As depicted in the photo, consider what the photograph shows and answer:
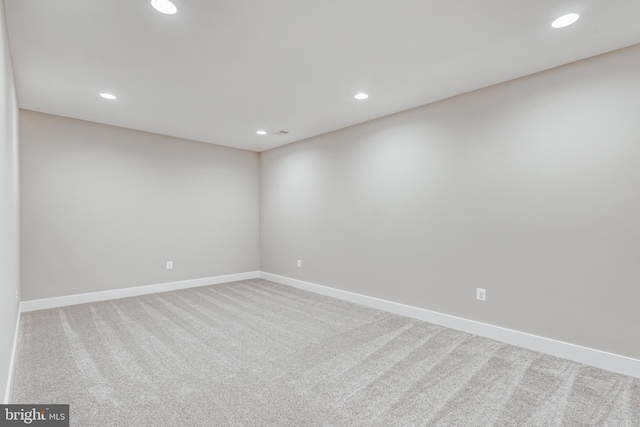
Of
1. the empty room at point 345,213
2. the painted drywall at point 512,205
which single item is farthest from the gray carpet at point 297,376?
the painted drywall at point 512,205

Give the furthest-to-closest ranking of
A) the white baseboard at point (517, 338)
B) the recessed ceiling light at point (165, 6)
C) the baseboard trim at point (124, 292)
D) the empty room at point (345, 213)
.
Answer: the baseboard trim at point (124, 292)
the white baseboard at point (517, 338)
the empty room at point (345, 213)
the recessed ceiling light at point (165, 6)

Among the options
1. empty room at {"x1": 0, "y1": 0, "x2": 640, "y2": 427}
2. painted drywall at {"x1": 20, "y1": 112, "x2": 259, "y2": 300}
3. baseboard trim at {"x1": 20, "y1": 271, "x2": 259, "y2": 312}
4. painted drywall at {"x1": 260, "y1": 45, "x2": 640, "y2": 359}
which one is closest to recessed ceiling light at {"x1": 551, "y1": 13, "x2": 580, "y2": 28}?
empty room at {"x1": 0, "y1": 0, "x2": 640, "y2": 427}

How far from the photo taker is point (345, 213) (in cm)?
444

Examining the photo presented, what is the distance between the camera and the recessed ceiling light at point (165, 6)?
1.85m

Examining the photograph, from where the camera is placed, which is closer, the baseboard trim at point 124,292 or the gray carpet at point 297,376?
the gray carpet at point 297,376

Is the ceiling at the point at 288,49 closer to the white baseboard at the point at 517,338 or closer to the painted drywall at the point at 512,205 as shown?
the painted drywall at the point at 512,205

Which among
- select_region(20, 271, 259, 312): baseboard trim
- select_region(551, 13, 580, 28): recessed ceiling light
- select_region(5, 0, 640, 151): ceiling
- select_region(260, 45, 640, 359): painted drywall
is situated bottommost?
select_region(20, 271, 259, 312): baseboard trim

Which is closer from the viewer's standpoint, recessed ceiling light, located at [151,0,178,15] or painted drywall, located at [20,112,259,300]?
recessed ceiling light, located at [151,0,178,15]

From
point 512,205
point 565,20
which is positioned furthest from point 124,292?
point 565,20

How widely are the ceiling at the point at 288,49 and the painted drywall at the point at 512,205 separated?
0.31m

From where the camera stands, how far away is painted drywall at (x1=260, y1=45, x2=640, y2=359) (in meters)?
2.41

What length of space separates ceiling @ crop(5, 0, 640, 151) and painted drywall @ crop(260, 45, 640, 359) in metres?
0.31

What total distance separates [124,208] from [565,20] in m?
5.20

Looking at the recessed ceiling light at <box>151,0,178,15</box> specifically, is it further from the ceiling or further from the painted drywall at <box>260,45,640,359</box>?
the painted drywall at <box>260,45,640,359</box>
